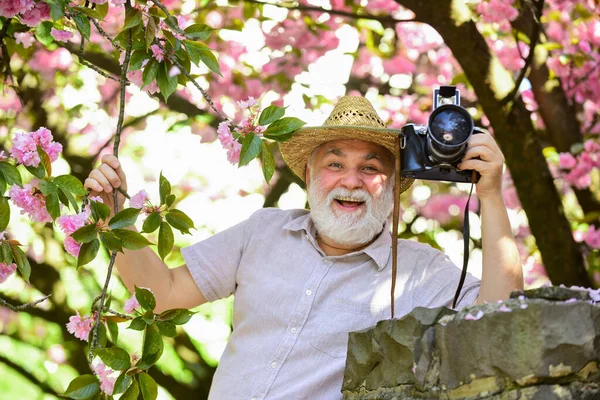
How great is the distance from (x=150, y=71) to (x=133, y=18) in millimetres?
133

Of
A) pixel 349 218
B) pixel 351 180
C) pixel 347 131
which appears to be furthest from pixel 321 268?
pixel 347 131

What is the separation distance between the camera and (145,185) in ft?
19.5

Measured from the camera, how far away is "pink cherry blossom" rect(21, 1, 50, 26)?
2088 mm

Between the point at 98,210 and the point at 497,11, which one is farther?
the point at 497,11

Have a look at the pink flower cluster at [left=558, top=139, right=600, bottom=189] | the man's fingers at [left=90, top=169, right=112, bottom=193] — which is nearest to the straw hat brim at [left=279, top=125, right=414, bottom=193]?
the man's fingers at [left=90, top=169, right=112, bottom=193]

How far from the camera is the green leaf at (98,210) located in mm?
1961

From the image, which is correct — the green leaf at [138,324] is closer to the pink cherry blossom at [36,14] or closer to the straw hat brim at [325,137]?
the pink cherry blossom at [36,14]

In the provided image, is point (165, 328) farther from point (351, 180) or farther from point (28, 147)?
point (351, 180)

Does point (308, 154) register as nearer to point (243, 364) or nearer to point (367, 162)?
point (367, 162)

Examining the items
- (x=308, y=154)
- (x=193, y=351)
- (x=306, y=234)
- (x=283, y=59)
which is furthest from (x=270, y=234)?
(x=283, y=59)

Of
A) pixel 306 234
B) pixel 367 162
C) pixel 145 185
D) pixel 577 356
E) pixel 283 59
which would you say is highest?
pixel 283 59

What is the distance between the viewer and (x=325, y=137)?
288 cm

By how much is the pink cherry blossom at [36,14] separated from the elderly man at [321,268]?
0.40 m

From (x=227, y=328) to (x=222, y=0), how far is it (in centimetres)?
184
